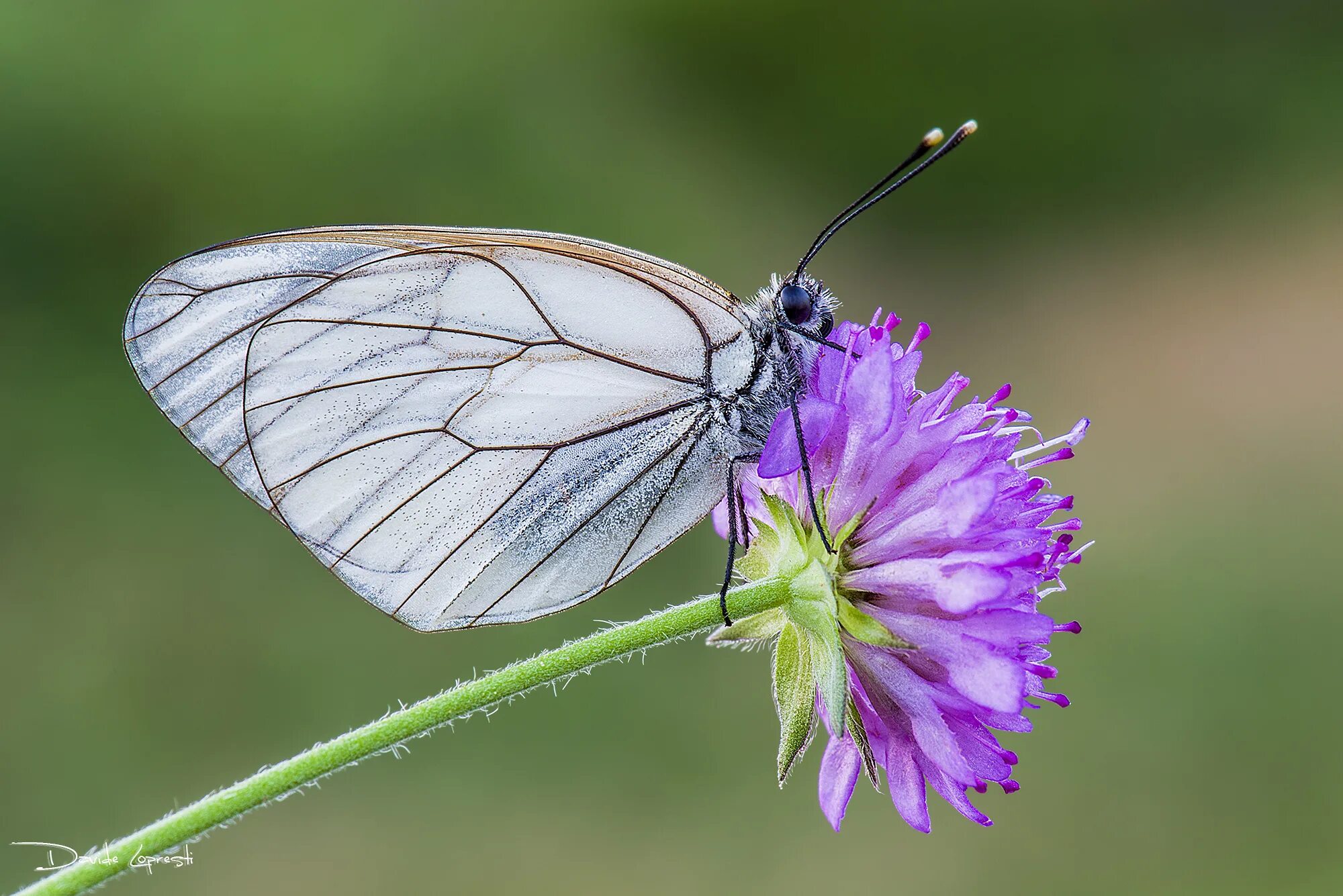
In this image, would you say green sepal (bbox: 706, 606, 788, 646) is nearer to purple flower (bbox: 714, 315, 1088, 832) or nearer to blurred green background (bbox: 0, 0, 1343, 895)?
purple flower (bbox: 714, 315, 1088, 832)

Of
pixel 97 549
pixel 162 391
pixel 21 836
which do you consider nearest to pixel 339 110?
pixel 97 549

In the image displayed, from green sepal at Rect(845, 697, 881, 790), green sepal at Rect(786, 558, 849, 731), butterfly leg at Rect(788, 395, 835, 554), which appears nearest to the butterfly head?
butterfly leg at Rect(788, 395, 835, 554)

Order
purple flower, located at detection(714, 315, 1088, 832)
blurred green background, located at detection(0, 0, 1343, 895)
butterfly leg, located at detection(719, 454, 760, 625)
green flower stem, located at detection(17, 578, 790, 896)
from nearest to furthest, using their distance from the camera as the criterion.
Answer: green flower stem, located at detection(17, 578, 790, 896)
purple flower, located at detection(714, 315, 1088, 832)
butterfly leg, located at detection(719, 454, 760, 625)
blurred green background, located at detection(0, 0, 1343, 895)

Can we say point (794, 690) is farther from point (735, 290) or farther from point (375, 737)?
point (735, 290)

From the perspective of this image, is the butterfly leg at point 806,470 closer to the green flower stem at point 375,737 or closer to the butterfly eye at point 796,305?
the butterfly eye at point 796,305

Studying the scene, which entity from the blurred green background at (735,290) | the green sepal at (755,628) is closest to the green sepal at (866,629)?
the green sepal at (755,628)

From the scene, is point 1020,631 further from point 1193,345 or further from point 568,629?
point 1193,345

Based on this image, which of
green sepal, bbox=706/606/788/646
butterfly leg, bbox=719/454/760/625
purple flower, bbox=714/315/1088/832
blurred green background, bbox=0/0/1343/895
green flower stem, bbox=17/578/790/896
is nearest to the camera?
green flower stem, bbox=17/578/790/896
